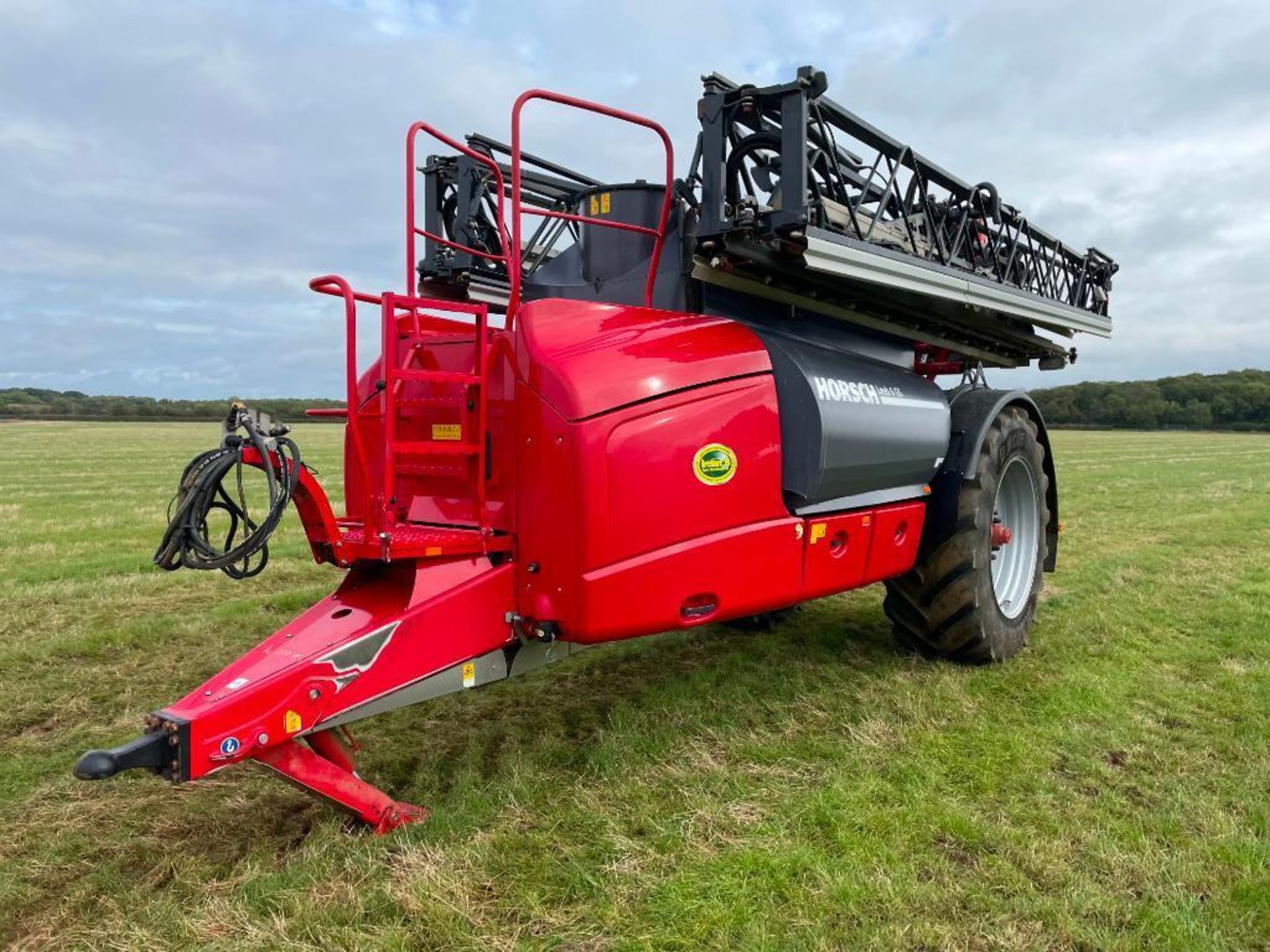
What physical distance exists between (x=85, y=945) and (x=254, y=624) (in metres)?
3.76

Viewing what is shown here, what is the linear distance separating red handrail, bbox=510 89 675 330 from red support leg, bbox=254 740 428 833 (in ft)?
5.50

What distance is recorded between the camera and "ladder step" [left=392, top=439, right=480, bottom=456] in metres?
3.24

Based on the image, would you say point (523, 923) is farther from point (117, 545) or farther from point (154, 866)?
point (117, 545)

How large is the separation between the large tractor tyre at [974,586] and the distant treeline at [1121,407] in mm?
46142

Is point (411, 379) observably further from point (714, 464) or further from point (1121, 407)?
point (1121, 407)

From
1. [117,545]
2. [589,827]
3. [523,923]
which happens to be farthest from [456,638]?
[117,545]

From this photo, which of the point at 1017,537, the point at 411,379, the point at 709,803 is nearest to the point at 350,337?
the point at 411,379

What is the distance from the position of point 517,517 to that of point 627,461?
0.49m

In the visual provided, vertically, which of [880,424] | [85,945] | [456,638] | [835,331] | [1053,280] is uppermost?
[1053,280]

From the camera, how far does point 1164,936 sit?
2.49m

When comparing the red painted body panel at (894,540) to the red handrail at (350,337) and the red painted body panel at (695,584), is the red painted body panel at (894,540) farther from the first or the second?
the red handrail at (350,337)

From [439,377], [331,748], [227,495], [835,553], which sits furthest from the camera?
[835,553]

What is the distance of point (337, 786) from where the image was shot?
2943 millimetres

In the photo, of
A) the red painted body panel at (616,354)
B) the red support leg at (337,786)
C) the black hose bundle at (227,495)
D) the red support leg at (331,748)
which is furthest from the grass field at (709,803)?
the red painted body panel at (616,354)
